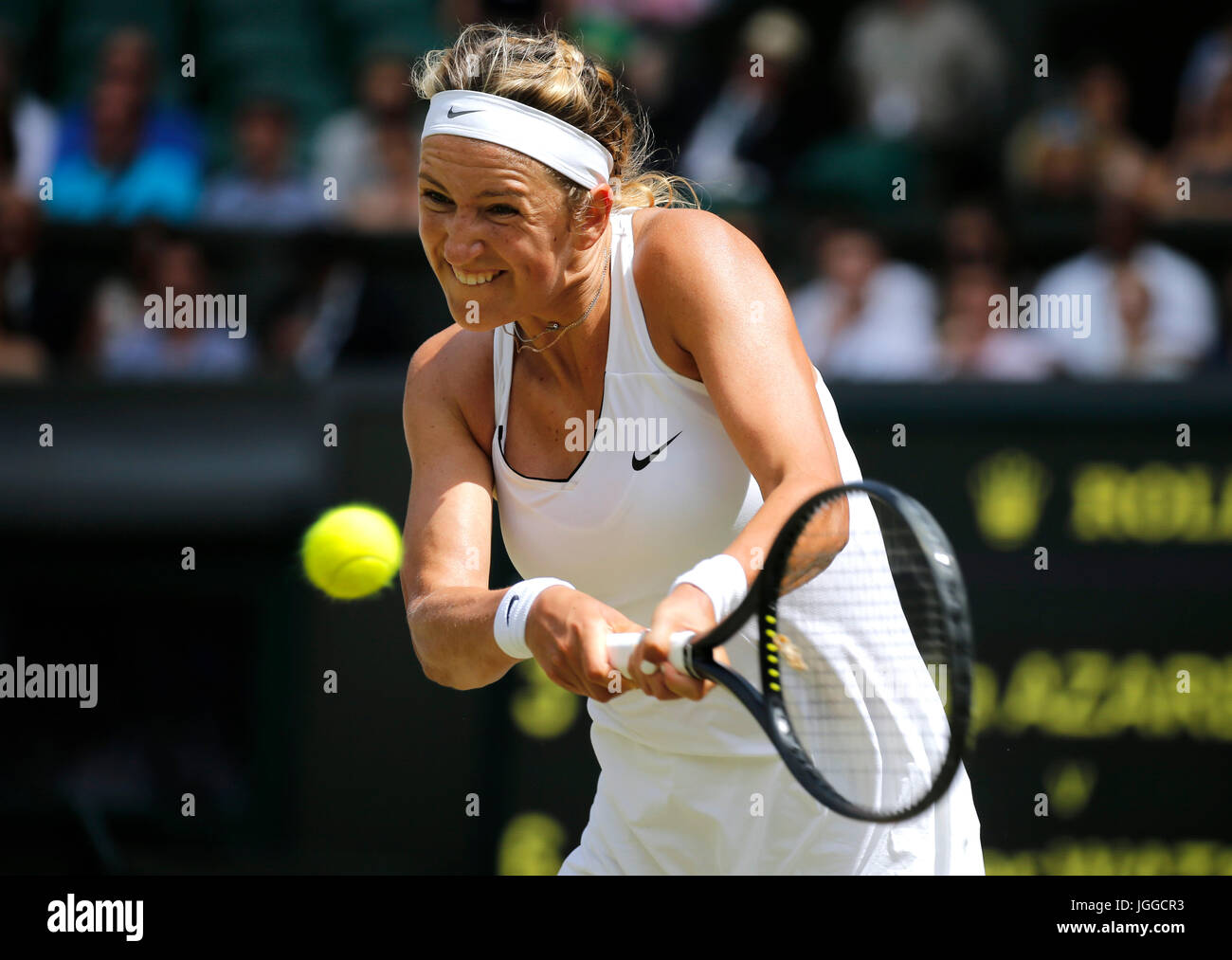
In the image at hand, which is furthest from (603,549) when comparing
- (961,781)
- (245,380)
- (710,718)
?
(245,380)

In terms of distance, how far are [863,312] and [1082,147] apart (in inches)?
48.3

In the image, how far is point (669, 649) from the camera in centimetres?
195

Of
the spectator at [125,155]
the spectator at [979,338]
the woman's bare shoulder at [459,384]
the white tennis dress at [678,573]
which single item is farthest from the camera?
the spectator at [125,155]

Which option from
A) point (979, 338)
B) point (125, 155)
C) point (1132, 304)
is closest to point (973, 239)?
point (979, 338)

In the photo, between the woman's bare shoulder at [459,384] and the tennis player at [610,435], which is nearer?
the tennis player at [610,435]

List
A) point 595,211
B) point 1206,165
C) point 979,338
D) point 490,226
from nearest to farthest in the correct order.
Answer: point 490,226 < point 595,211 < point 979,338 < point 1206,165

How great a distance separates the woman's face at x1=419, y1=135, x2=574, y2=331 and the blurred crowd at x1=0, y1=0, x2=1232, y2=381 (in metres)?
2.17

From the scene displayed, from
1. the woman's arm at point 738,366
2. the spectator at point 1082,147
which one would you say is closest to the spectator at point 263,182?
the spectator at point 1082,147

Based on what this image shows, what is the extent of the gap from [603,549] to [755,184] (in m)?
3.39

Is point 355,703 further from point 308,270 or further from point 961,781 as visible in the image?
point 961,781

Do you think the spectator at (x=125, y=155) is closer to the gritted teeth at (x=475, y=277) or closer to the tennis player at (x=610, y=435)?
the tennis player at (x=610, y=435)

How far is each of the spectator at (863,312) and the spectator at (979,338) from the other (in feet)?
0.20

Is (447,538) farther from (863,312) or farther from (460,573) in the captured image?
(863,312)

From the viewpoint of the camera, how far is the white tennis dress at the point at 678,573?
7.52ft
